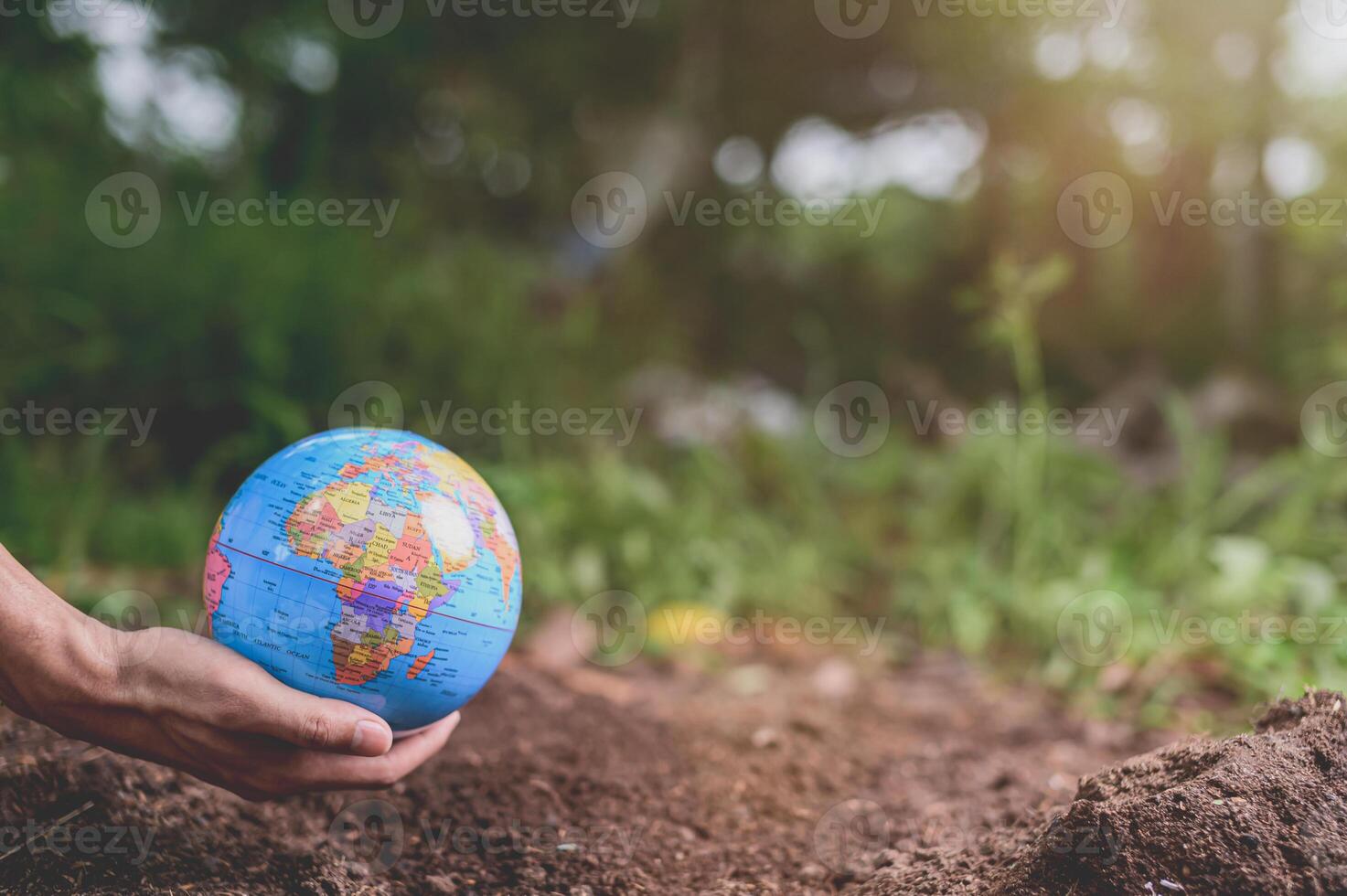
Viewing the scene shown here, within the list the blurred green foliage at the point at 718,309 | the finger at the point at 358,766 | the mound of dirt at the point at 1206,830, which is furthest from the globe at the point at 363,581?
the blurred green foliage at the point at 718,309

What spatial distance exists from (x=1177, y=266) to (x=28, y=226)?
300 inches

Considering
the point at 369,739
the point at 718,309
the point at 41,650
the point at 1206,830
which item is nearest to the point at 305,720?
the point at 369,739

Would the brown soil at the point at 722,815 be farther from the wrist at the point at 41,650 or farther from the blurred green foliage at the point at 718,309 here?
the blurred green foliage at the point at 718,309

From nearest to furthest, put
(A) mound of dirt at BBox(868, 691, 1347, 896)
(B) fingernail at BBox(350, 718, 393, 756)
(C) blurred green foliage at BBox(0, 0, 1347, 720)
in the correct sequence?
(A) mound of dirt at BBox(868, 691, 1347, 896), (B) fingernail at BBox(350, 718, 393, 756), (C) blurred green foliage at BBox(0, 0, 1347, 720)

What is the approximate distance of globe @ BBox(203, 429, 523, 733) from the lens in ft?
5.22

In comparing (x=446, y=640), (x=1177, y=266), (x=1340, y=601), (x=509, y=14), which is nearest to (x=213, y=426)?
(x=446, y=640)

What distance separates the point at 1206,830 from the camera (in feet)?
4.59

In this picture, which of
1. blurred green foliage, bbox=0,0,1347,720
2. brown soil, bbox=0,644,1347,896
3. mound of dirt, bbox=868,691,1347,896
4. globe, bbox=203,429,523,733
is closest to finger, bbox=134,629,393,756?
globe, bbox=203,429,523,733

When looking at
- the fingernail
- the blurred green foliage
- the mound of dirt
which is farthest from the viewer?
the blurred green foliage

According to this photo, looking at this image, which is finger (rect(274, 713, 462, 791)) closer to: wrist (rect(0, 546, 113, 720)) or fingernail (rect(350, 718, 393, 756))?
fingernail (rect(350, 718, 393, 756))

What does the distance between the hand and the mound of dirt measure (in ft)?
3.47

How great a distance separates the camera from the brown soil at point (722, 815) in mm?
1422

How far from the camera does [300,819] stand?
190 centimetres

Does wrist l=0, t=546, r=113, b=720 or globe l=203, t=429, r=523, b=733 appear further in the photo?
globe l=203, t=429, r=523, b=733
